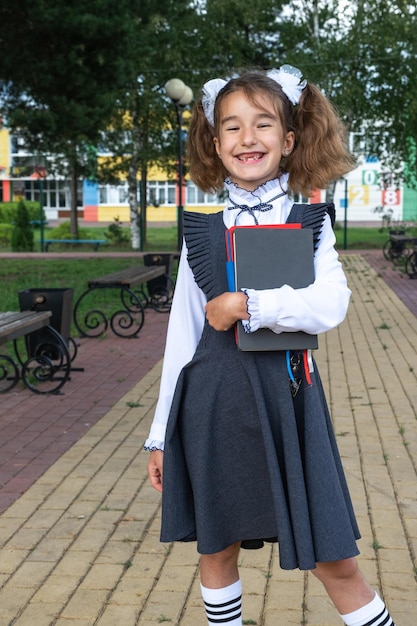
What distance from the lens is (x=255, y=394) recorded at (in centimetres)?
238

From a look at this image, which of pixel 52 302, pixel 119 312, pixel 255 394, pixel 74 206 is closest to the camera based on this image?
pixel 255 394

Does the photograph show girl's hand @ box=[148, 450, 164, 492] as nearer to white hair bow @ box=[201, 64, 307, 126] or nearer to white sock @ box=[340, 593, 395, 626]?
white sock @ box=[340, 593, 395, 626]

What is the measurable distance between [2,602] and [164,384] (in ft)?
4.69

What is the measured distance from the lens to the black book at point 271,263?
2.29 m

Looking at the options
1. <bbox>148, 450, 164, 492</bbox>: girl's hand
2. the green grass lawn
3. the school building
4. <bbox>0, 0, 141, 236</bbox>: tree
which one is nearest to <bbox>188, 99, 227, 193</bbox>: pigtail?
<bbox>148, 450, 164, 492</bbox>: girl's hand

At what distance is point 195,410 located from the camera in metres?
2.48

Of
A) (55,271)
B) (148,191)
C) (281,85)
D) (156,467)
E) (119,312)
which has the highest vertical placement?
(281,85)

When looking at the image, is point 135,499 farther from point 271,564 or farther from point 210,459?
point 210,459

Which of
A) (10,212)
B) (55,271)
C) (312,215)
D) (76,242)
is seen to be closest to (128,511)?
(312,215)

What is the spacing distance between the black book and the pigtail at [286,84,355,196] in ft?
0.94

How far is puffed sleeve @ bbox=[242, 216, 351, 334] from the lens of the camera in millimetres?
2270

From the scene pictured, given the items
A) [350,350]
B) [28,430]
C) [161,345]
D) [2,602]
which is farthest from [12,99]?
[2,602]

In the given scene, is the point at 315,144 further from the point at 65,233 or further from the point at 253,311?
the point at 65,233

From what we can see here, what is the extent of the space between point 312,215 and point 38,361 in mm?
5557
